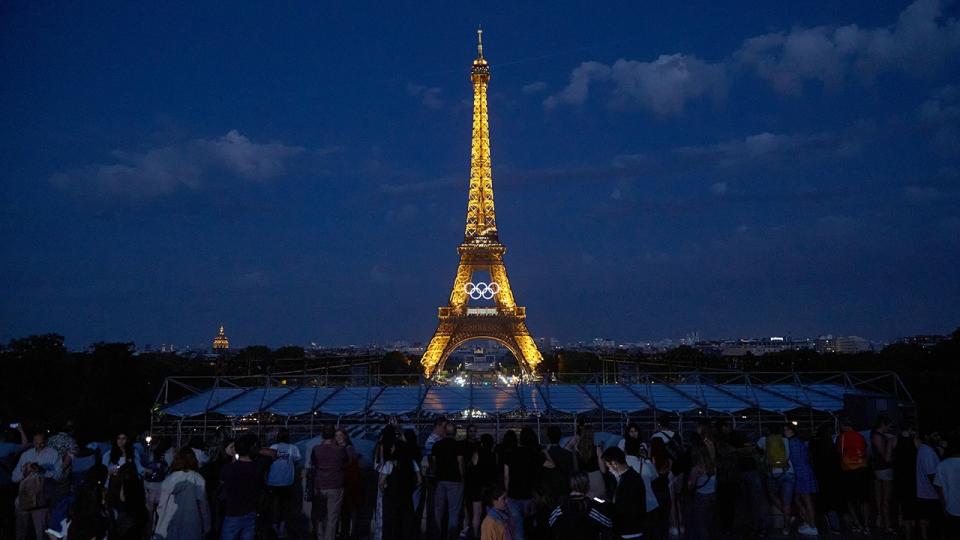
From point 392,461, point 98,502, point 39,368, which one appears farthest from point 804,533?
point 39,368

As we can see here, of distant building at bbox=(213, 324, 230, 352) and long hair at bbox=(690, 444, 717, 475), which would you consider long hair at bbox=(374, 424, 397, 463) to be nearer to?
long hair at bbox=(690, 444, 717, 475)

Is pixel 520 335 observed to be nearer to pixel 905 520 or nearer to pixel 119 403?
pixel 119 403

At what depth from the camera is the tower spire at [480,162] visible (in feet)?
181

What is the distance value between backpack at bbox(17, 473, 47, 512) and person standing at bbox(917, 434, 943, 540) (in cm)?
995

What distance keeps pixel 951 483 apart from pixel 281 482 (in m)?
7.57

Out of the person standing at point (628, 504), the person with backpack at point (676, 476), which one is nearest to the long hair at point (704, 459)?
the person with backpack at point (676, 476)

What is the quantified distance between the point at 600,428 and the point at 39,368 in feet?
112

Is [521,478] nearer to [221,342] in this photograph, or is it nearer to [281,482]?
[281,482]

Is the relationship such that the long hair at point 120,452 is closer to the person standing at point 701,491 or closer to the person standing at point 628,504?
the person standing at point 628,504

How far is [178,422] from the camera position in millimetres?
14727

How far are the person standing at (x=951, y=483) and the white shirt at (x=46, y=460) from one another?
9715 millimetres

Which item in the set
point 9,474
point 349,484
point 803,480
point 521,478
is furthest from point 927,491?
point 9,474

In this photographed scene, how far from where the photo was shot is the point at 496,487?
5250 millimetres

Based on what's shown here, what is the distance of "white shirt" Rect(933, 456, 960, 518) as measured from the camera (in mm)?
6930
